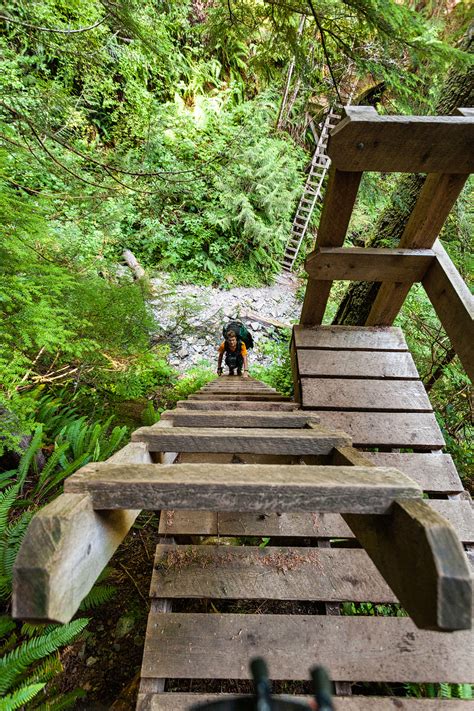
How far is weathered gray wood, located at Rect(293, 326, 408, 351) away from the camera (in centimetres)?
275

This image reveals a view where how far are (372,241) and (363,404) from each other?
2195 millimetres

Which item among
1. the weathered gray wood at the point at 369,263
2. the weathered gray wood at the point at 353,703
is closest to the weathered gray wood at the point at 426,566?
the weathered gray wood at the point at 353,703

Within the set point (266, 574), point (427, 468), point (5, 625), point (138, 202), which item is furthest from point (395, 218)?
point (138, 202)

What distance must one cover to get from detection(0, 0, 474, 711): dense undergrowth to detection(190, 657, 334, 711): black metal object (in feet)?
5.79

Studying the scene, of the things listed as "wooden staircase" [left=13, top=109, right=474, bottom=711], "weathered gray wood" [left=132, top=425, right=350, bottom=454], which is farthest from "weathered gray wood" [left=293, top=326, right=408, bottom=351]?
"weathered gray wood" [left=132, top=425, right=350, bottom=454]

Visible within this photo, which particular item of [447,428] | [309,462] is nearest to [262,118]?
[447,428]

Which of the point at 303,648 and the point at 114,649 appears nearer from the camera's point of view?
the point at 303,648

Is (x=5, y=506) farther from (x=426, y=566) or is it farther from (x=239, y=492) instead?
(x=426, y=566)

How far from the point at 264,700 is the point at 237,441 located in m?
0.95

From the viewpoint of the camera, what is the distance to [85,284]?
363 centimetres

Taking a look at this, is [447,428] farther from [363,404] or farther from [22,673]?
[22,673]

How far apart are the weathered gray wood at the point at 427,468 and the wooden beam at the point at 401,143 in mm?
1742

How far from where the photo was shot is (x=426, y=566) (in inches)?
25.3

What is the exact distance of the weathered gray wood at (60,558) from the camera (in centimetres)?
60
